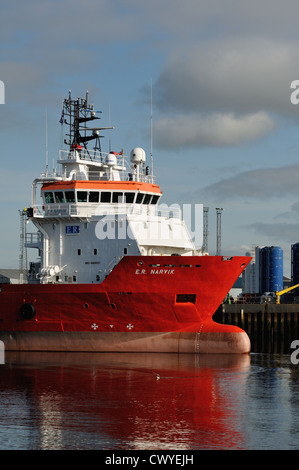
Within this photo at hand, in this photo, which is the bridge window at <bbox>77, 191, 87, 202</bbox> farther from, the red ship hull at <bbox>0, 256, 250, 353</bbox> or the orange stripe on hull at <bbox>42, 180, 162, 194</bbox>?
the red ship hull at <bbox>0, 256, 250, 353</bbox>

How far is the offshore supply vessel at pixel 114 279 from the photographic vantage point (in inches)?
1331

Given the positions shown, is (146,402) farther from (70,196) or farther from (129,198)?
(70,196)

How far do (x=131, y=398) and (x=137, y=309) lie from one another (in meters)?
9.56

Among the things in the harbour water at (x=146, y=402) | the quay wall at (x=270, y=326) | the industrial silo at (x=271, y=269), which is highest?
the industrial silo at (x=271, y=269)

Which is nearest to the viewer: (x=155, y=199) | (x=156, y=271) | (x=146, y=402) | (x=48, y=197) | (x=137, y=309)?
(x=146, y=402)

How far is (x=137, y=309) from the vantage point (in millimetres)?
34031

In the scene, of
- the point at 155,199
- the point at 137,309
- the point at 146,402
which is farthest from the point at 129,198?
the point at 146,402

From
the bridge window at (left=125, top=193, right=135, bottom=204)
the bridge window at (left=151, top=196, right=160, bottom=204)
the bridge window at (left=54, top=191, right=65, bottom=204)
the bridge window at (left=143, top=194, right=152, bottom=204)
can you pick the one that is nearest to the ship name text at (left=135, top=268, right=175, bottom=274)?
the bridge window at (left=125, top=193, right=135, bottom=204)

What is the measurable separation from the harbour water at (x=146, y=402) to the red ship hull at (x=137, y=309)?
24.9 inches

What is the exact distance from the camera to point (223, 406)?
77.7 ft

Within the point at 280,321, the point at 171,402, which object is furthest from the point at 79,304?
the point at 280,321

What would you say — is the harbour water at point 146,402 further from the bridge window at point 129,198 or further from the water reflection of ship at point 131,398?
the bridge window at point 129,198

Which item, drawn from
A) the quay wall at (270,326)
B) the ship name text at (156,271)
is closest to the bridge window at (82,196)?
the ship name text at (156,271)

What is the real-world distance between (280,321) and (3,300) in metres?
17.1
